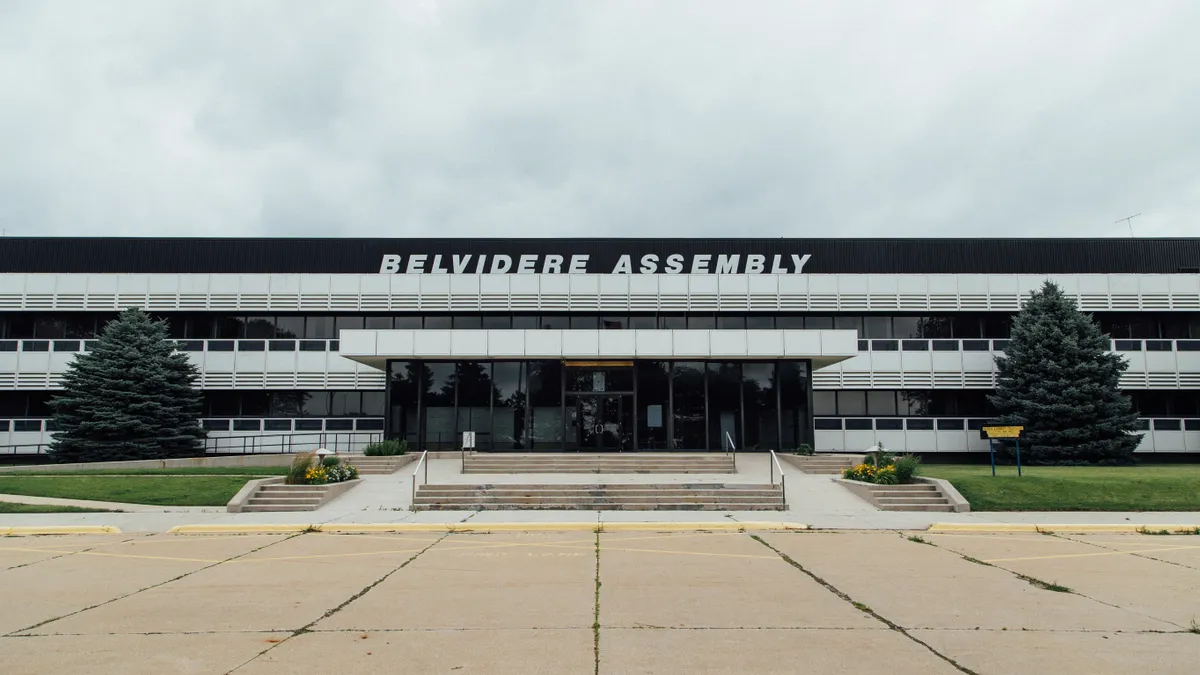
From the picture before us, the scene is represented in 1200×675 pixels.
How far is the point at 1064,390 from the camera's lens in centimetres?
2838

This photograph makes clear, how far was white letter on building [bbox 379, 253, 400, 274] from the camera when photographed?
34.4 m

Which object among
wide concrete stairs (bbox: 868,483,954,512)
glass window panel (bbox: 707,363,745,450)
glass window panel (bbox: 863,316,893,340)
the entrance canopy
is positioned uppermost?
glass window panel (bbox: 863,316,893,340)

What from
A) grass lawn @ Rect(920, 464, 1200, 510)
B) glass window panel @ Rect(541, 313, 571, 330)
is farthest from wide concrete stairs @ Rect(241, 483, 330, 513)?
glass window panel @ Rect(541, 313, 571, 330)

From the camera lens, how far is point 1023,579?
9469 millimetres

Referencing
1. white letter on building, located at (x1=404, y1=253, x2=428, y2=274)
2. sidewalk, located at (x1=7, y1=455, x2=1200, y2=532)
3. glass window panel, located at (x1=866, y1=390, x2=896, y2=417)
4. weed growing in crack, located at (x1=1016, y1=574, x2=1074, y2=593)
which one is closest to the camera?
weed growing in crack, located at (x1=1016, y1=574, x2=1074, y2=593)

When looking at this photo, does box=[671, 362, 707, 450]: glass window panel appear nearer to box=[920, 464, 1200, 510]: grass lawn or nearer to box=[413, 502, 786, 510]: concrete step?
box=[920, 464, 1200, 510]: grass lawn

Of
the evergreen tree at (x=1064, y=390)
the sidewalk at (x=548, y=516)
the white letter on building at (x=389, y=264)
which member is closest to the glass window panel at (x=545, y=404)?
the sidewalk at (x=548, y=516)

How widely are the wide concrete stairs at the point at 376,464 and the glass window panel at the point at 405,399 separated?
408cm

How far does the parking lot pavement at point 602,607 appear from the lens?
604 centimetres

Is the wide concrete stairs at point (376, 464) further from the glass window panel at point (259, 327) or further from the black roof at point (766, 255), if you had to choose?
the black roof at point (766, 255)

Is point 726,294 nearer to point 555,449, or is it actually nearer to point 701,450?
point 701,450

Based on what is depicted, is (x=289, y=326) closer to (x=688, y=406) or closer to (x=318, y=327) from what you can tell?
(x=318, y=327)

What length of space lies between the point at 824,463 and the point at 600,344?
849cm

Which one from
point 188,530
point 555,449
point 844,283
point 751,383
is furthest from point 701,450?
point 188,530
